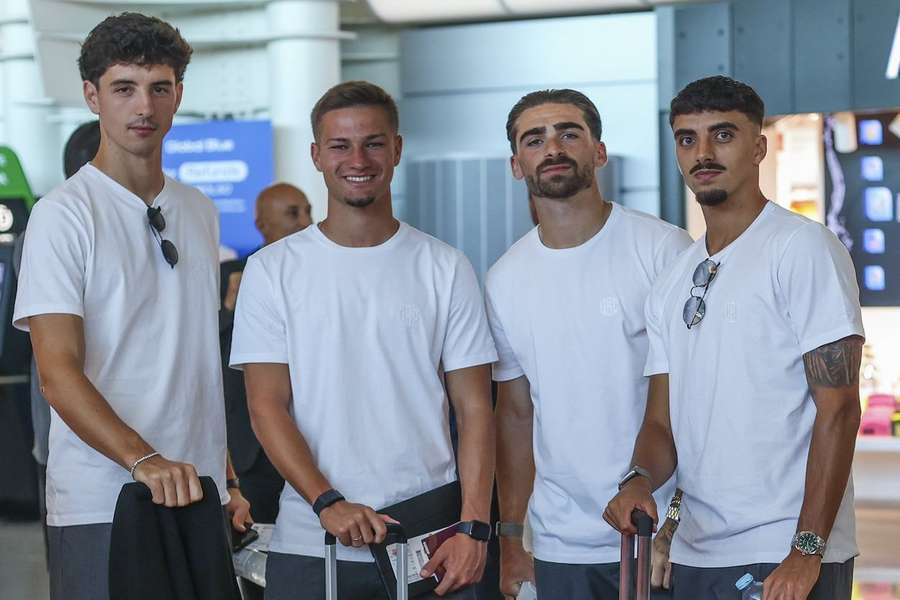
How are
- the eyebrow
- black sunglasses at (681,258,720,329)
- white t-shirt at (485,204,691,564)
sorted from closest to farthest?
black sunglasses at (681,258,720,329), white t-shirt at (485,204,691,564), the eyebrow

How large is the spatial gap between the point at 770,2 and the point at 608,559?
241 inches

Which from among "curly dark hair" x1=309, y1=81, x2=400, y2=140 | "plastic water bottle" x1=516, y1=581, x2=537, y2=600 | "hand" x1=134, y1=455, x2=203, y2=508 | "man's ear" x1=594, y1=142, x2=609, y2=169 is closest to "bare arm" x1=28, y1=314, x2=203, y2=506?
"hand" x1=134, y1=455, x2=203, y2=508

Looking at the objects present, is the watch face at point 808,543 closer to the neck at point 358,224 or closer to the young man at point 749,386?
the young man at point 749,386

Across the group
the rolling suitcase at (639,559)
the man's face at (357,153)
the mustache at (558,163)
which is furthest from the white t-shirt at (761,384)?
the man's face at (357,153)

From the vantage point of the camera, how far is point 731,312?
2.65 metres

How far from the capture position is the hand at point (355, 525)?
263cm

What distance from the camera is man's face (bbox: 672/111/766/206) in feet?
9.17

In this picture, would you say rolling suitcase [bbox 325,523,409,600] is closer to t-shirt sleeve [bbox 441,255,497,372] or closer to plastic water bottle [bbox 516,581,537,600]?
t-shirt sleeve [bbox 441,255,497,372]

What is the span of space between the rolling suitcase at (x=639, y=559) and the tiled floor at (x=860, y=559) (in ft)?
11.8

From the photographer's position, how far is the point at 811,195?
8.21 meters

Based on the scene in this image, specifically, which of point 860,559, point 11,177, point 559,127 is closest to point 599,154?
point 559,127

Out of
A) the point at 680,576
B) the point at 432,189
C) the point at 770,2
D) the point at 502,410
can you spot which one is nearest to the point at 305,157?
the point at 432,189

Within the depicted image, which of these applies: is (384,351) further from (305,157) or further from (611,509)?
(305,157)

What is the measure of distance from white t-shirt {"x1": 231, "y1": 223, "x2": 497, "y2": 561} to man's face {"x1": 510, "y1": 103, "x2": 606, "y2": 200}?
372mm
